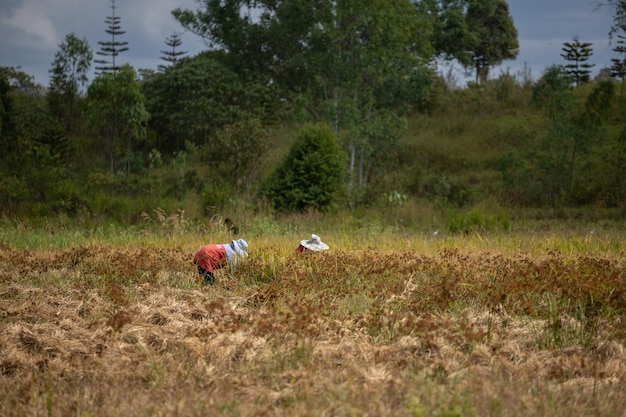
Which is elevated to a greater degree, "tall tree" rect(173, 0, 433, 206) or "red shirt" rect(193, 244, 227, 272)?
"tall tree" rect(173, 0, 433, 206)

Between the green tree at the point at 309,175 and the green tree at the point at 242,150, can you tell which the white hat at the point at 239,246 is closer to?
the green tree at the point at 309,175

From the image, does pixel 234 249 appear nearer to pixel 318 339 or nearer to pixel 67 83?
pixel 318 339

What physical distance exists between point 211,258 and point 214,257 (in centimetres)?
5

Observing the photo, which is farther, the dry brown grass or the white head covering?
the white head covering

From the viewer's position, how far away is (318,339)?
538 centimetres

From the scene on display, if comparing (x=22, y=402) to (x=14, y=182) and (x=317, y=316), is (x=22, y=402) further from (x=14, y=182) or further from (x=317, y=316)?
(x=14, y=182)

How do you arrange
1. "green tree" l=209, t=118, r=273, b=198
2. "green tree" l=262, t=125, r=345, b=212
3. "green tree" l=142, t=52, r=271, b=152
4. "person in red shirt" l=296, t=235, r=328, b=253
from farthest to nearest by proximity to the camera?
"green tree" l=142, t=52, r=271, b=152 → "green tree" l=209, t=118, r=273, b=198 → "green tree" l=262, t=125, r=345, b=212 → "person in red shirt" l=296, t=235, r=328, b=253

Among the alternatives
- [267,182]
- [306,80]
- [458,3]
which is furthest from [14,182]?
[458,3]

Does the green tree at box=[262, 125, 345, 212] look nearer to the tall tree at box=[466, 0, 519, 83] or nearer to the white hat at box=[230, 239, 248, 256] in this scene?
the white hat at box=[230, 239, 248, 256]

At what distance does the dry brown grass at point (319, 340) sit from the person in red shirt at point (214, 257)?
0.18 m

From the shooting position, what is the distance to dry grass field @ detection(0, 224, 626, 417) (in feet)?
13.9

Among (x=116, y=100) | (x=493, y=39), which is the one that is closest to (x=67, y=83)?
(x=116, y=100)

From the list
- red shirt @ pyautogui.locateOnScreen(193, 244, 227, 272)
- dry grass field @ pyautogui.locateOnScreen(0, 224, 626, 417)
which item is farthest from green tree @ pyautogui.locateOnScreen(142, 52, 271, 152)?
dry grass field @ pyautogui.locateOnScreen(0, 224, 626, 417)

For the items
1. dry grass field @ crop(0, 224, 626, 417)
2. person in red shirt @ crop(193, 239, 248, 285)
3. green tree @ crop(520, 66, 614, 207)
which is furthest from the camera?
green tree @ crop(520, 66, 614, 207)
